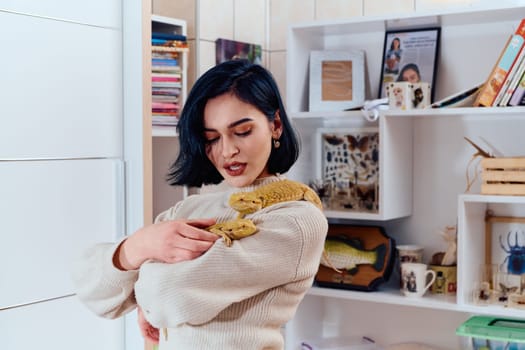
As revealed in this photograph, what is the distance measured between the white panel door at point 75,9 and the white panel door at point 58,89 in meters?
0.02

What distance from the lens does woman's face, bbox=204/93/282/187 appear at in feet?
3.89

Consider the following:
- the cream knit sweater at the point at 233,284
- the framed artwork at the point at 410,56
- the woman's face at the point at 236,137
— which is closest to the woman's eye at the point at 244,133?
the woman's face at the point at 236,137

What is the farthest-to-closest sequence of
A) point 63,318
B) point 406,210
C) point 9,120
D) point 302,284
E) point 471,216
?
point 406,210
point 471,216
point 63,318
point 9,120
point 302,284

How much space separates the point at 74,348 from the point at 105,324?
0.35 feet

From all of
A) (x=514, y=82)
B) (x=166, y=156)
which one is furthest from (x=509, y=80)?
(x=166, y=156)

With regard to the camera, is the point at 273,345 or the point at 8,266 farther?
the point at 8,266

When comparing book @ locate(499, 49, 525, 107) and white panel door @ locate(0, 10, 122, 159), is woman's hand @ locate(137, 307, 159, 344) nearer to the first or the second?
white panel door @ locate(0, 10, 122, 159)

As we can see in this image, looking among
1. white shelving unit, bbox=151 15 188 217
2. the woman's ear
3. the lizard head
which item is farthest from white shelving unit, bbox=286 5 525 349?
the lizard head

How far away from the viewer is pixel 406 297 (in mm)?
2361

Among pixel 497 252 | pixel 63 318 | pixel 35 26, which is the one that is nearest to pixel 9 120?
pixel 35 26

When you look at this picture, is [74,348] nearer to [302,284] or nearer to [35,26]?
[35,26]

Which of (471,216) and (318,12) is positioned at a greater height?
(318,12)

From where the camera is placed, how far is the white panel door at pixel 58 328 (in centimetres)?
180

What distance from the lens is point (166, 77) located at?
2350 millimetres
